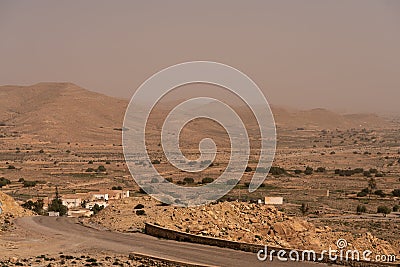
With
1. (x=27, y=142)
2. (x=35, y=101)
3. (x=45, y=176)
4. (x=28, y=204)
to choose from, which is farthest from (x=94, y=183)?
(x=35, y=101)

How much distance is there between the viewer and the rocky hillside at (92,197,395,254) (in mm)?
22734

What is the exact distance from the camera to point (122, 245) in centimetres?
2220

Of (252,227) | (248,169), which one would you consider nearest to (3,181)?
(248,169)

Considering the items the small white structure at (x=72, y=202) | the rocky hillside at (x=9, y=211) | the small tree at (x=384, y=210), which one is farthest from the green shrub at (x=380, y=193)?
the rocky hillside at (x=9, y=211)

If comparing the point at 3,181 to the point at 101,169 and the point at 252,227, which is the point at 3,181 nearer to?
the point at 101,169

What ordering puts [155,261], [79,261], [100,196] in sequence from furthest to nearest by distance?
[100,196], [79,261], [155,261]

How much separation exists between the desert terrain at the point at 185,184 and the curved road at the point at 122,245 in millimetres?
706

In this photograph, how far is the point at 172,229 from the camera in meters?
22.9

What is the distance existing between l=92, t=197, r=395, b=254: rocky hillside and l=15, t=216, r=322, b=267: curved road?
5.25 feet

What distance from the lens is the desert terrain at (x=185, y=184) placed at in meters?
24.5

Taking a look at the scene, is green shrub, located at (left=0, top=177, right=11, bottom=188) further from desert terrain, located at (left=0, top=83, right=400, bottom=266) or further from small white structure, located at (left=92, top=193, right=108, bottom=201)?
small white structure, located at (left=92, top=193, right=108, bottom=201)

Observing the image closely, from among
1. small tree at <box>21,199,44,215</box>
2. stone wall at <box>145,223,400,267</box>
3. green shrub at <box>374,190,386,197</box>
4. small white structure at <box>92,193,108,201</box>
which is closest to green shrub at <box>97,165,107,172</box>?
small white structure at <box>92,193,108,201</box>

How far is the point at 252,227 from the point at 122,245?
19.4ft

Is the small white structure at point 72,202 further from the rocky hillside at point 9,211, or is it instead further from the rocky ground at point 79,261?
the rocky ground at point 79,261
